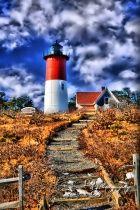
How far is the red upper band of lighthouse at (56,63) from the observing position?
52906 mm

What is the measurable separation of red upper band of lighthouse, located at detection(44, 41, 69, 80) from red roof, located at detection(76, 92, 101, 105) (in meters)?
11.1

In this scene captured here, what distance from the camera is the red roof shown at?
212 ft

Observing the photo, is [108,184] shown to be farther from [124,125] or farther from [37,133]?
[124,125]

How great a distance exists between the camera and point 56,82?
52.4 metres

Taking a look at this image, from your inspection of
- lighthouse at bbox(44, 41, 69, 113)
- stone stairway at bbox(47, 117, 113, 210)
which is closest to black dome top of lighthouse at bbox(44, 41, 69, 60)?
lighthouse at bbox(44, 41, 69, 113)

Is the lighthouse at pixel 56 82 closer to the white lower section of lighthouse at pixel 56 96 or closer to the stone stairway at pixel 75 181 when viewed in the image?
the white lower section of lighthouse at pixel 56 96

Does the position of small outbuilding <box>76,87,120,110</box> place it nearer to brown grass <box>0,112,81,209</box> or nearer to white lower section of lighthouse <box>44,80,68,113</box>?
white lower section of lighthouse <box>44,80,68,113</box>

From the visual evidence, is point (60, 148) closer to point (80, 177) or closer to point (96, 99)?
point (80, 177)

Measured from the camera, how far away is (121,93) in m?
69.8

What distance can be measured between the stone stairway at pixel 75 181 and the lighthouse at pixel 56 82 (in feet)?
102

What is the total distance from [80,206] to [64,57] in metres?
43.8

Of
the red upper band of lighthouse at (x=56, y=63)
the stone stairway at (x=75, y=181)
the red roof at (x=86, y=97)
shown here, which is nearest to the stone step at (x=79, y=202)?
the stone stairway at (x=75, y=181)

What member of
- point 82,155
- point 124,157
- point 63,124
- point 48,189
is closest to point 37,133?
point 63,124

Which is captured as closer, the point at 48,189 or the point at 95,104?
the point at 48,189
